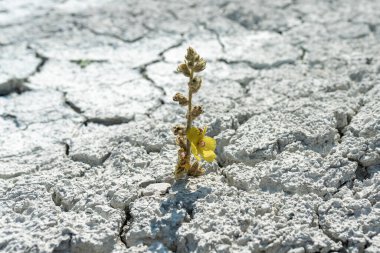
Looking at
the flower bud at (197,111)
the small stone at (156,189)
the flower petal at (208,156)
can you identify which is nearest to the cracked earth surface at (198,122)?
the small stone at (156,189)

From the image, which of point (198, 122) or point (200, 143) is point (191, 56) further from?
point (198, 122)

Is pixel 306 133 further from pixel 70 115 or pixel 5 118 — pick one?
pixel 5 118

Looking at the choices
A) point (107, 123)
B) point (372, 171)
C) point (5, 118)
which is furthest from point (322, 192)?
point (5, 118)

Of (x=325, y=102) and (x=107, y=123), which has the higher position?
(x=325, y=102)

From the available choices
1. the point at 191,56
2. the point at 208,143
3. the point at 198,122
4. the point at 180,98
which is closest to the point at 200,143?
the point at 208,143

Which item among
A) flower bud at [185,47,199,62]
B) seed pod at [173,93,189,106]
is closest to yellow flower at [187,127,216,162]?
seed pod at [173,93,189,106]

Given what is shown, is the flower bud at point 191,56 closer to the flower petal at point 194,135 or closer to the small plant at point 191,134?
the small plant at point 191,134

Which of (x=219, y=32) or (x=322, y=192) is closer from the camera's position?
(x=322, y=192)

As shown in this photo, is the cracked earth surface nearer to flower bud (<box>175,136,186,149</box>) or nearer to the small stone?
the small stone
